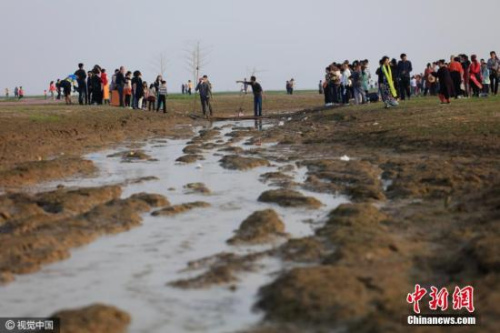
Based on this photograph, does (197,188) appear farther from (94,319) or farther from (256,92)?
(256,92)

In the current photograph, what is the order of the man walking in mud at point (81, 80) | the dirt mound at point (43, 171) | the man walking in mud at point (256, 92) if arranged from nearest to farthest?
the dirt mound at point (43, 171) < the man walking in mud at point (81, 80) < the man walking in mud at point (256, 92)

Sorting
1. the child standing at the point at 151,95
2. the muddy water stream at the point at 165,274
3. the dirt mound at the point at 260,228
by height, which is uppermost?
the child standing at the point at 151,95

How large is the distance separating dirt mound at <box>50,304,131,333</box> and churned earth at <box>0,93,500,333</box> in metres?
0.02

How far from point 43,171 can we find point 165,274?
24.5 feet

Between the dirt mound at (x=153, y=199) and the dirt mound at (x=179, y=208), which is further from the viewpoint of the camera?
the dirt mound at (x=153, y=199)

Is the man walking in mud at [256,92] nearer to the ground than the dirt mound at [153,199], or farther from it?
farther from it

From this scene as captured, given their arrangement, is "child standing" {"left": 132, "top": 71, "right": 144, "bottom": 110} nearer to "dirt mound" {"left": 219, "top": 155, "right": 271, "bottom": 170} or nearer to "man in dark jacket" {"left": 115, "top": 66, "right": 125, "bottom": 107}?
"man in dark jacket" {"left": 115, "top": 66, "right": 125, "bottom": 107}

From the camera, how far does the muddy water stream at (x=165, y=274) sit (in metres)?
5.86

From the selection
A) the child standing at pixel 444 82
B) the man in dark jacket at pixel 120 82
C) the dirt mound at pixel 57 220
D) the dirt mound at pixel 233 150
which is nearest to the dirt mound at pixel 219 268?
the dirt mound at pixel 57 220

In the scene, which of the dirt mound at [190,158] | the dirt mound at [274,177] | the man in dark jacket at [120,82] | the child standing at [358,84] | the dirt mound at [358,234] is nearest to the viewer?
the dirt mound at [358,234]

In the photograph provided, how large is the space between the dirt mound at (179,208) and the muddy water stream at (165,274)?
149mm

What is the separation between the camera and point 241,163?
1527 cm

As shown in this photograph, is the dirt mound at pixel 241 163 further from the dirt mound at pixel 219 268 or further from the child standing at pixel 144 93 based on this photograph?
the child standing at pixel 144 93

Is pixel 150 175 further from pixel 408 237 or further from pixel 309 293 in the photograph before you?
pixel 309 293
